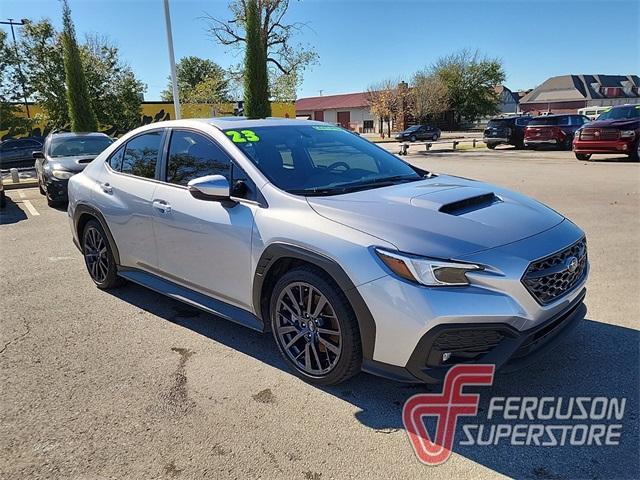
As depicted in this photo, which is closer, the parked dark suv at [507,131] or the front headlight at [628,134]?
the front headlight at [628,134]

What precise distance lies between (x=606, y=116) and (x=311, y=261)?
18160mm

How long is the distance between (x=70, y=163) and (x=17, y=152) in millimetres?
10704

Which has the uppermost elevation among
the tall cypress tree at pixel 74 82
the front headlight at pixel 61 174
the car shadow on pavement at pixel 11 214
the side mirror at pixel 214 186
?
the tall cypress tree at pixel 74 82

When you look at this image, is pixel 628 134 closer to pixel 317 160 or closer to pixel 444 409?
pixel 317 160

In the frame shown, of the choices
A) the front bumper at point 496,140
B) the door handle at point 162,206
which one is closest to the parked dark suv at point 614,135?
the front bumper at point 496,140

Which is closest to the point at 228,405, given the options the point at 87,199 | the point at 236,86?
the point at 87,199

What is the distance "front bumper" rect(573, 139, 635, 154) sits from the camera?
52.0 ft

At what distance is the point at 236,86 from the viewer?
1204 inches

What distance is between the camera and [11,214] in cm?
955

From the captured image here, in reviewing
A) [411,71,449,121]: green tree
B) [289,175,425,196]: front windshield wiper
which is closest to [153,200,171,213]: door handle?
[289,175,425,196]: front windshield wiper

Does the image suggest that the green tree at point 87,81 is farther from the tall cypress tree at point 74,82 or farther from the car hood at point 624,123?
the car hood at point 624,123

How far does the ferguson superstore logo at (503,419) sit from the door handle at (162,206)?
2.27m

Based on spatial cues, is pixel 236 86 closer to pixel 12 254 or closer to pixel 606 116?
pixel 606 116

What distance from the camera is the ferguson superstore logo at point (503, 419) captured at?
254cm
